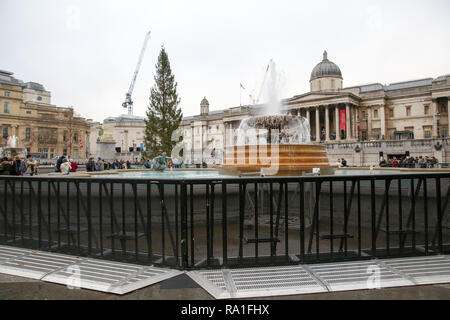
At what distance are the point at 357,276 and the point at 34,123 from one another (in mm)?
76802

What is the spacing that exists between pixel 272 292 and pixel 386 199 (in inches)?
110

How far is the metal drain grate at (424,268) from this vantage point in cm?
386

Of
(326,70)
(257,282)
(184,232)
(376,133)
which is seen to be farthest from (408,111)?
(184,232)

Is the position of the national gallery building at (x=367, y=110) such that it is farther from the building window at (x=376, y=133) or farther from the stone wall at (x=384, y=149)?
the stone wall at (x=384, y=149)

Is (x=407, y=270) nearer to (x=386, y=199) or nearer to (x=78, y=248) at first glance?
(x=386, y=199)

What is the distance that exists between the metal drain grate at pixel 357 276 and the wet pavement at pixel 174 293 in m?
0.12

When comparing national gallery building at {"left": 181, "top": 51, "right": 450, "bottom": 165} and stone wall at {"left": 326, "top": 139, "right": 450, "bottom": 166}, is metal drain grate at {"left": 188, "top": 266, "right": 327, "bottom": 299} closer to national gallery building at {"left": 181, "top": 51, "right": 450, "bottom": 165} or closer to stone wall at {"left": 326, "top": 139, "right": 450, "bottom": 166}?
stone wall at {"left": 326, "top": 139, "right": 450, "bottom": 166}

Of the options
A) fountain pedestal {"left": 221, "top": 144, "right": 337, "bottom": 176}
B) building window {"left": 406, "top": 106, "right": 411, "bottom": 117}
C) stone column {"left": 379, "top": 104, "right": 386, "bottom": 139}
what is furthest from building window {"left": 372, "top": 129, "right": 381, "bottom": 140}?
fountain pedestal {"left": 221, "top": 144, "right": 337, "bottom": 176}

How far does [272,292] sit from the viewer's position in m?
3.53

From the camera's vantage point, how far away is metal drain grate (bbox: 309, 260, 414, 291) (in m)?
3.68

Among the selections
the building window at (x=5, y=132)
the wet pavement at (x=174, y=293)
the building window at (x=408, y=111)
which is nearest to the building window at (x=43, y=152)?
the building window at (x=5, y=132)
